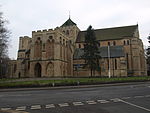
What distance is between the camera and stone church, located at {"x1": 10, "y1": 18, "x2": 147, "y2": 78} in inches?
2160

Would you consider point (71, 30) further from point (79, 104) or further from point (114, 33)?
point (79, 104)

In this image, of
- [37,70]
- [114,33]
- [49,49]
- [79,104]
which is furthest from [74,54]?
[79,104]

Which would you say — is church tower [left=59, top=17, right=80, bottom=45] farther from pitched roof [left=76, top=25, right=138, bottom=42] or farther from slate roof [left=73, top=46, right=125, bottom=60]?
slate roof [left=73, top=46, right=125, bottom=60]

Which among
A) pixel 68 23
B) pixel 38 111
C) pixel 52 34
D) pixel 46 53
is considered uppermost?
pixel 68 23

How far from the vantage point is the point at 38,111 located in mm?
9305

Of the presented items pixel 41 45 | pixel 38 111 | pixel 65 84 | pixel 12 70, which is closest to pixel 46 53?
pixel 41 45

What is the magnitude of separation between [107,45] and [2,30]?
40827 mm

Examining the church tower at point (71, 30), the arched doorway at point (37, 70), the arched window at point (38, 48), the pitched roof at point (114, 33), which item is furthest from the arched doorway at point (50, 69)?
the pitched roof at point (114, 33)

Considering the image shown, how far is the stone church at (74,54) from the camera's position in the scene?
180 ft

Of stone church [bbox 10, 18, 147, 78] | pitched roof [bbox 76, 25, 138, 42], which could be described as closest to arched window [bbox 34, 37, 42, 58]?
stone church [bbox 10, 18, 147, 78]

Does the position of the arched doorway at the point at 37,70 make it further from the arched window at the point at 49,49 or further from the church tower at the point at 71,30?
the church tower at the point at 71,30

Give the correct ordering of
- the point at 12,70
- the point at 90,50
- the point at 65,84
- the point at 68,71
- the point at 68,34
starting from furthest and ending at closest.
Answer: the point at 12,70 → the point at 68,34 → the point at 68,71 → the point at 90,50 → the point at 65,84

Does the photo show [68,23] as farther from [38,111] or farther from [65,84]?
[38,111]

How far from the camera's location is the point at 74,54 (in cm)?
6494
